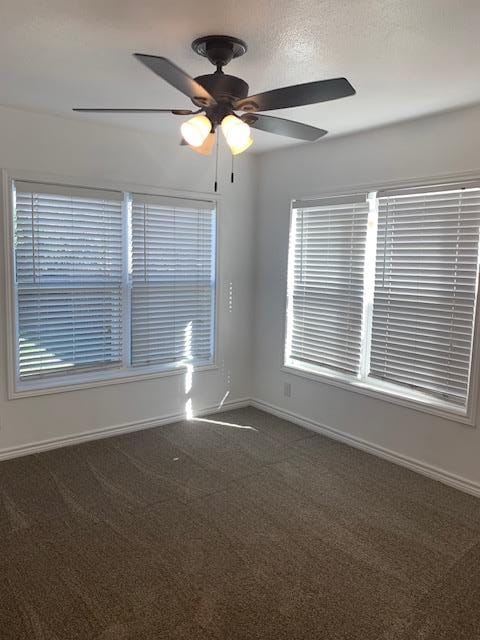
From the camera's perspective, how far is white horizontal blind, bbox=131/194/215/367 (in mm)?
4109

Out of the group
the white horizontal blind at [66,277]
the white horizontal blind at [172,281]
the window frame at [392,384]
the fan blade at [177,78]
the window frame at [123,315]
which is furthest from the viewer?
the white horizontal blind at [172,281]

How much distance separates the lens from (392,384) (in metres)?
3.71

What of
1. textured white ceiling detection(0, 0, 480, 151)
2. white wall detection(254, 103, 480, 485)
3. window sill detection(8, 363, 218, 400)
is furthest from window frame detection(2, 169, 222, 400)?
textured white ceiling detection(0, 0, 480, 151)

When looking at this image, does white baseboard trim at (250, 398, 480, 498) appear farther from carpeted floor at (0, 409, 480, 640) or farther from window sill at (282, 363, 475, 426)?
window sill at (282, 363, 475, 426)

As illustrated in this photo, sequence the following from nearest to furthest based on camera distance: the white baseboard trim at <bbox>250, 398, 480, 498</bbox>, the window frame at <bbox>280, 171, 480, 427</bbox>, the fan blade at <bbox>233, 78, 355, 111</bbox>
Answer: the fan blade at <bbox>233, 78, 355, 111</bbox>, the window frame at <bbox>280, 171, 480, 427</bbox>, the white baseboard trim at <bbox>250, 398, 480, 498</bbox>

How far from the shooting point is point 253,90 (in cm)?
290

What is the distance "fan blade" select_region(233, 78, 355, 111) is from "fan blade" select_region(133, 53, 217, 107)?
0.16 m

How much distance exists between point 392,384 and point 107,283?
2.43m

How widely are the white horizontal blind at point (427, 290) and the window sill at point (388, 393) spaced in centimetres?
7

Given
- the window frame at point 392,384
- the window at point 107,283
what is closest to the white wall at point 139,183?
the window at point 107,283

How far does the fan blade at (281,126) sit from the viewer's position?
2238 mm

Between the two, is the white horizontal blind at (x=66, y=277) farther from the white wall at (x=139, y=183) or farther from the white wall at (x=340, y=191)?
the white wall at (x=340, y=191)

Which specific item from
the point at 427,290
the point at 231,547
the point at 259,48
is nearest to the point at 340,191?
the point at 427,290

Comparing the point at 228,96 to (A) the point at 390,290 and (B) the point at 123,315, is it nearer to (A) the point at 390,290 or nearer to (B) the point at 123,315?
(A) the point at 390,290
